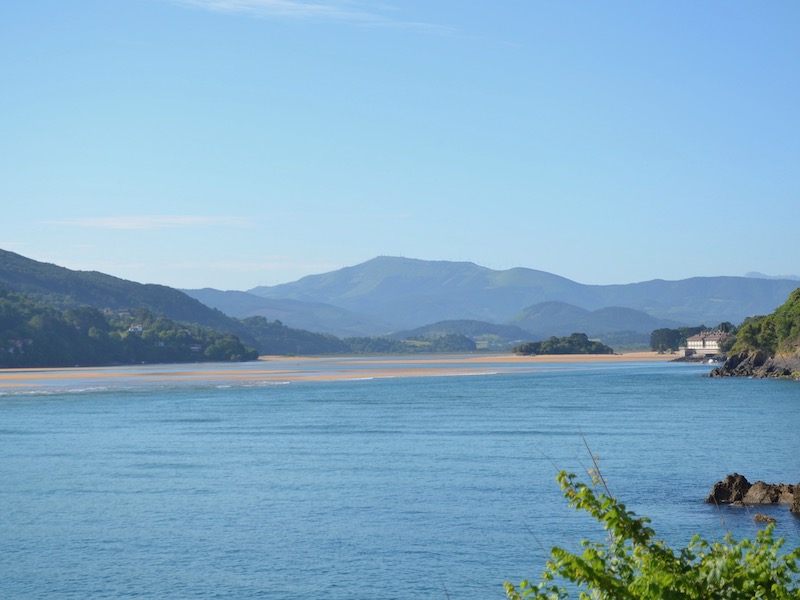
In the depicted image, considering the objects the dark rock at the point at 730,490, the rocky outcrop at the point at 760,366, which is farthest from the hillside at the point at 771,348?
the dark rock at the point at 730,490

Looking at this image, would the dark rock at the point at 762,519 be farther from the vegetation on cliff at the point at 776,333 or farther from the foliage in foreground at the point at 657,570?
the vegetation on cliff at the point at 776,333

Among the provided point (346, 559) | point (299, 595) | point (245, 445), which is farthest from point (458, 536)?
point (245, 445)

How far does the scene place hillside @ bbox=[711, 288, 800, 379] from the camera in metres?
105

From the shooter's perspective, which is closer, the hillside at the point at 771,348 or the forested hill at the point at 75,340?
the hillside at the point at 771,348

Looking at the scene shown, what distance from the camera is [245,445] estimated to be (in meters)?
47.9

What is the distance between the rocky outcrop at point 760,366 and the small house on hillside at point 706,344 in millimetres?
62387

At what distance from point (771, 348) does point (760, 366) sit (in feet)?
10.3

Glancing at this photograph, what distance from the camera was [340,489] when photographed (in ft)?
112

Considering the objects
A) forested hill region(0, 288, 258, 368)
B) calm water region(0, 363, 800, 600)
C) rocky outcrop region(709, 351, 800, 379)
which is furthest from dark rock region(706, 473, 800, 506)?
forested hill region(0, 288, 258, 368)

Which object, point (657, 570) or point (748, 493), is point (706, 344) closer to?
point (748, 493)

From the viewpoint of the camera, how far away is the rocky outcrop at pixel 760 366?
104062 mm

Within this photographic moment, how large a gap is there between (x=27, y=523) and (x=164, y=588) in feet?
28.4

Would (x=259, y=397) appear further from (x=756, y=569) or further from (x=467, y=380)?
(x=756, y=569)

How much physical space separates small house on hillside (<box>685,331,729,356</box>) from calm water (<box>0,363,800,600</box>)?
374 ft
